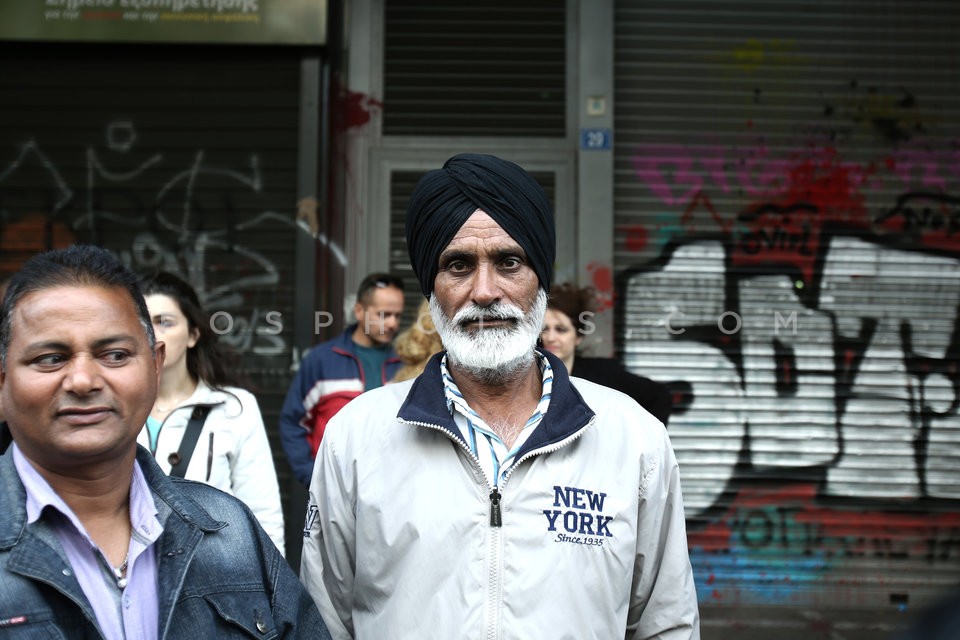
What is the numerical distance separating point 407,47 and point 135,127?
189 cm

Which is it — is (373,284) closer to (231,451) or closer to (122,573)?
(231,451)

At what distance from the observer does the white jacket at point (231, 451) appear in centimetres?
362

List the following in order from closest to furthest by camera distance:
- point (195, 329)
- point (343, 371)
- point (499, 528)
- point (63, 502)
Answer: point (63, 502)
point (499, 528)
point (195, 329)
point (343, 371)

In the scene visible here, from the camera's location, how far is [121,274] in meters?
2.06

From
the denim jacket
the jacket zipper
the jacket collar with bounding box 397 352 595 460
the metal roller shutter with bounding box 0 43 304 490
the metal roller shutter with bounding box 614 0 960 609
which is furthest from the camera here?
the metal roller shutter with bounding box 614 0 960 609

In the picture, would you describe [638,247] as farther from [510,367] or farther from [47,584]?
[47,584]

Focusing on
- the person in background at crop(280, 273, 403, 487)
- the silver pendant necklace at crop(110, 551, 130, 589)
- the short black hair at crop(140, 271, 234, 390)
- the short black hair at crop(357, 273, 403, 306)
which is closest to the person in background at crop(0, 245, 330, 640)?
the silver pendant necklace at crop(110, 551, 130, 589)

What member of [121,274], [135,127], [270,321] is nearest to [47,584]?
[121,274]

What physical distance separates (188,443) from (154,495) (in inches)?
63.0

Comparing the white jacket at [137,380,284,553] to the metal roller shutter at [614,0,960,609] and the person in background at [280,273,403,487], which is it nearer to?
the person in background at [280,273,403,487]

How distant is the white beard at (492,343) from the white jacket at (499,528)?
94 mm

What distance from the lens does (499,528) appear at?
221 cm

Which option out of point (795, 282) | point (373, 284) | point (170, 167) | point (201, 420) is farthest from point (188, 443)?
point (795, 282)

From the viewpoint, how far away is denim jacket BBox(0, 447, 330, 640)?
1.75 meters
